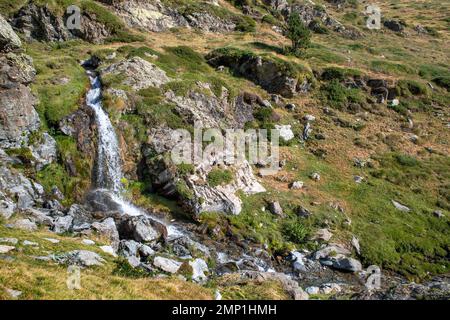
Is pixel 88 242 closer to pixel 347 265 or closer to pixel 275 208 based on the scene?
pixel 275 208

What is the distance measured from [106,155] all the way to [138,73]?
36.7 feet

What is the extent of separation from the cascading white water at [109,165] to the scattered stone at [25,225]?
23.6 feet

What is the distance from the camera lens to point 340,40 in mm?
78188

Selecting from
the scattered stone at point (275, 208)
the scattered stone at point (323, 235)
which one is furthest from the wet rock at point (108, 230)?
the scattered stone at point (323, 235)

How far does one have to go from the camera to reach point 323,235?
2708 cm

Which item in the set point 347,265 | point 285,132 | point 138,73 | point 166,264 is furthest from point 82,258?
point 285,132

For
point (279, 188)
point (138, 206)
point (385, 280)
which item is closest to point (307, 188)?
point (279, 188)

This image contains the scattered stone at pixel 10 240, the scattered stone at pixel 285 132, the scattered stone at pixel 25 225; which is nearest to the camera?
the scattered stone at pixel 10 240

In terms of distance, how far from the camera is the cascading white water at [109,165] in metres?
26.2

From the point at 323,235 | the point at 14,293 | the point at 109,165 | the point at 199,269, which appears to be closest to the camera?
the point at 14,293

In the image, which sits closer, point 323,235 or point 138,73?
point 323,235

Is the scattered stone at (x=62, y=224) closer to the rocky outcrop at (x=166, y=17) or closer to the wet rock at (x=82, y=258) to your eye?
the wet rock at (x=82, y=258)

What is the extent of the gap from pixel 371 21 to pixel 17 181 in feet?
307
